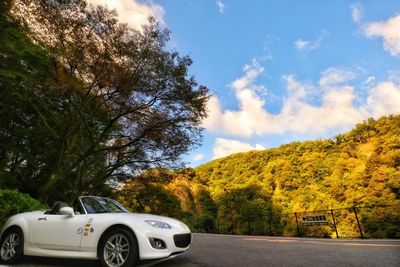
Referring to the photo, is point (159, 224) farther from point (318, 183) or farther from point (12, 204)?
point (318, 183)

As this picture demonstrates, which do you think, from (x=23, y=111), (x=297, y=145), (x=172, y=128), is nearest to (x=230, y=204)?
(x=297, y=145)

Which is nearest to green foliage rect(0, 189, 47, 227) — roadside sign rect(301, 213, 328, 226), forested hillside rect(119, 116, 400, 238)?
forested hillside rect(119, 116, 400, 238)

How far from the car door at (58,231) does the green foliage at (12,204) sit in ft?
8.89

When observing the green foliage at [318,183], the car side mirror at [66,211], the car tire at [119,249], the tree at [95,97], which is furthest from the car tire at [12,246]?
the green foliage at [318,183]

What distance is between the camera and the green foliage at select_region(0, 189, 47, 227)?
788cm

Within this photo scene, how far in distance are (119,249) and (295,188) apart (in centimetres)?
2626

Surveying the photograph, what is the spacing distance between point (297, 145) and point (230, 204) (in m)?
9.55

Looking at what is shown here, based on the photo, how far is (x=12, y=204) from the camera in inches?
330

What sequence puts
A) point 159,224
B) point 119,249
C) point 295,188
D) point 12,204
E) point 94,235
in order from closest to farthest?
point 119,249 → point 159,224 → point 94,235 → point 12,204 → point 295,188

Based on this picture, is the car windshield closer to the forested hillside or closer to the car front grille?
the car front grille

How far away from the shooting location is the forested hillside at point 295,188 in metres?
20.3

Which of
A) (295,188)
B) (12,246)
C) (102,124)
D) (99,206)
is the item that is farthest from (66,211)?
(295,188)

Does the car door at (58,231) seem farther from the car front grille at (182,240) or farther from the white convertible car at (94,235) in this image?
the car front grille at (182,240)

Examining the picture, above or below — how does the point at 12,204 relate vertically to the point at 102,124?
below
